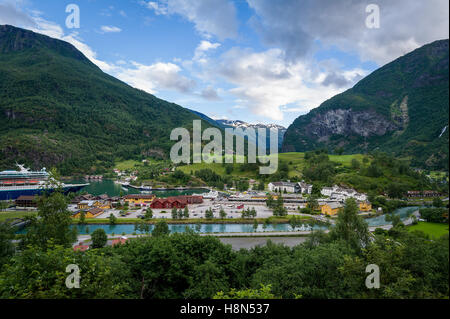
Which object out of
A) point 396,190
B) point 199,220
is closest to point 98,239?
point 199,220

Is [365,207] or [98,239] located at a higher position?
[98,239]

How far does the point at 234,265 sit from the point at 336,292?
208 inches

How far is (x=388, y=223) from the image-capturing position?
35156mm

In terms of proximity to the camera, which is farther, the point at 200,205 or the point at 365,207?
the point at 200,205

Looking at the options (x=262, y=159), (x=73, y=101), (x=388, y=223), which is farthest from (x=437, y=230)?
(x=73, y=101)

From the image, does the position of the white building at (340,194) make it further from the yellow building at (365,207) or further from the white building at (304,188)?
the white building at (304,188)

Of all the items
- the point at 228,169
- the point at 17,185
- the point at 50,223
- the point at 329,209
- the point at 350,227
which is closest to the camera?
the point at 50,223

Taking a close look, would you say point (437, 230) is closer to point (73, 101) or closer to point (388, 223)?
point (388, 223)

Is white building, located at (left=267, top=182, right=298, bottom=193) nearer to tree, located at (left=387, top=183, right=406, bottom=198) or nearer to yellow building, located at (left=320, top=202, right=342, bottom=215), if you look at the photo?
yellow building, located at (left=320, top=202, right=342, bottom=215)

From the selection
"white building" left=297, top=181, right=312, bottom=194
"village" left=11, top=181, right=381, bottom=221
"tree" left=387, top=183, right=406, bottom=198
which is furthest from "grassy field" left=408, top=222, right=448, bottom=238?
"white building" left=297, top=181, right=312, bottom=194

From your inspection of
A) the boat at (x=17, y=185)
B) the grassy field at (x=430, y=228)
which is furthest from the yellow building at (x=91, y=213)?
the grassy field at (x=430, y=228)

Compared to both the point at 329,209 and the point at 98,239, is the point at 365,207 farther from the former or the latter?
the point at 98,239

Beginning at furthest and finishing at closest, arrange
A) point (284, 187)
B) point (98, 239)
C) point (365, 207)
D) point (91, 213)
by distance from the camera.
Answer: point (284, 187) < point (365, 207) < point (91, 213) < point (98, 239)

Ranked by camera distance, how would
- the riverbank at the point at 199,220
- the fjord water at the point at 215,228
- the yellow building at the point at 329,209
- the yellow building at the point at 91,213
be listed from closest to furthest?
1. the fjord water at the point at 215,228
2. the riverbank at the point at 199,220
3. the yellow building at the point at 91,213
4. the yellow building at the point at 329,209
